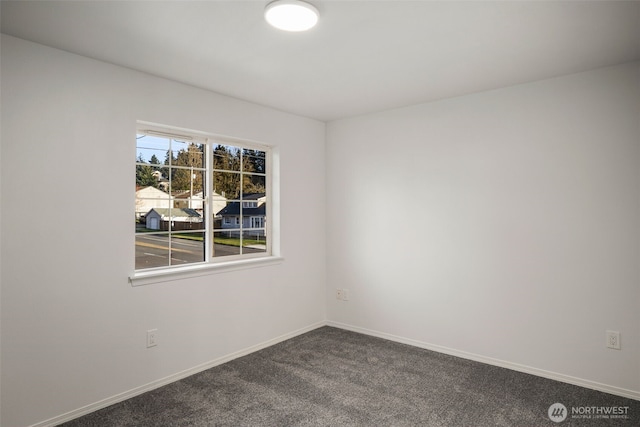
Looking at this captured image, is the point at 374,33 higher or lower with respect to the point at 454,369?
higher

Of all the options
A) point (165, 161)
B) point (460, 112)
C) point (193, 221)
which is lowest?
point (193, 221)

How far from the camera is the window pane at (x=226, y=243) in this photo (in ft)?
12.0

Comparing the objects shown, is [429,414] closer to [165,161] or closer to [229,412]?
[229,412]

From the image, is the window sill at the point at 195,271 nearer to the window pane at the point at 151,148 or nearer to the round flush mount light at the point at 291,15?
the window pane at the point at 151,148

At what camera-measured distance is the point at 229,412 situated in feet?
8.64

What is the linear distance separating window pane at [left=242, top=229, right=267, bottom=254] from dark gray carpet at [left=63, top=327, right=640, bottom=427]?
1039 mm

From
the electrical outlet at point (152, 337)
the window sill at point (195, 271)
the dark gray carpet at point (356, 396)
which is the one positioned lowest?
the dark gray carpet at point (356, 396)

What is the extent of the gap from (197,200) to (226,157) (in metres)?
0.53

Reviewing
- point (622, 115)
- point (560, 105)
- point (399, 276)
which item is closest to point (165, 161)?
point (399, 276)

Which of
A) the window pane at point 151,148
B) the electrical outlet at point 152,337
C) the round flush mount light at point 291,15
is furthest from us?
the window pane at point 151,148

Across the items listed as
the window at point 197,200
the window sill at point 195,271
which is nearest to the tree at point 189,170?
the window at point 197,200

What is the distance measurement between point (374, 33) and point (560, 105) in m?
1.79

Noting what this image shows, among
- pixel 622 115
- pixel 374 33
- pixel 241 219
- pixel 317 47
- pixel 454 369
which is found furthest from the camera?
pixel 241 219

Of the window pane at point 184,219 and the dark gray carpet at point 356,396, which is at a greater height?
the window pane at point 184,219
